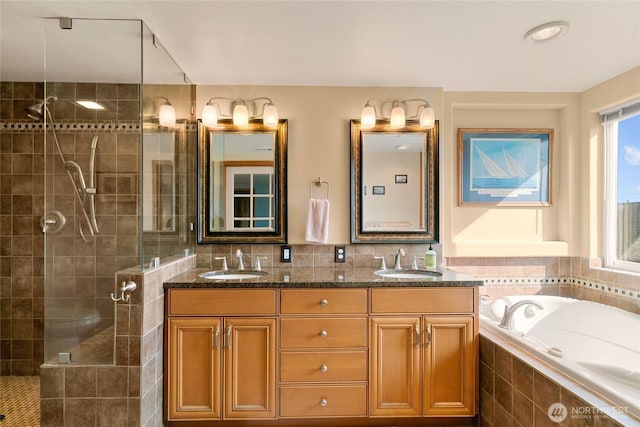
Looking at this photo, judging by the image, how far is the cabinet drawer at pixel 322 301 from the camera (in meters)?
1.92

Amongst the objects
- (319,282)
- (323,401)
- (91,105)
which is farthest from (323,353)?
(91,105)

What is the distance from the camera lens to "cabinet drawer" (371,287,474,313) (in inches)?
75.7

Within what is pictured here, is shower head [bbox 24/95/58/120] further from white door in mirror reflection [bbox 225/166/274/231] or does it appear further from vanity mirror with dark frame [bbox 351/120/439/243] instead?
vanity mirror with dark frame [bbox 351/120/439/243]

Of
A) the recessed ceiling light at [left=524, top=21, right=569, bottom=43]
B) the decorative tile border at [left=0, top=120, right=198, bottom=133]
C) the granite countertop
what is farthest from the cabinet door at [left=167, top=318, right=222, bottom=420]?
the recessed ceiling light at [left=524, top=21, right=569, bottom=43]

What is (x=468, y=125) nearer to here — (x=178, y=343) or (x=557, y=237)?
(x=557, y=237)

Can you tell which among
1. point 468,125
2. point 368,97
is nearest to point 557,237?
point 468,125

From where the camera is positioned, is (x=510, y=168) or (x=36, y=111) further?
(x=510, y=168)

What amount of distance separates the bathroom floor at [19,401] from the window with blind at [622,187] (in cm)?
407

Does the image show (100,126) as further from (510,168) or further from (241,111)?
(510,168)

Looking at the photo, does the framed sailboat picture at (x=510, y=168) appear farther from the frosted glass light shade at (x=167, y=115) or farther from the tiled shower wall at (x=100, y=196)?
the tiled shower wall at (x=100, y=196)

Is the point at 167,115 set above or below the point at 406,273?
above

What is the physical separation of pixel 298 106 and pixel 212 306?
1.55m

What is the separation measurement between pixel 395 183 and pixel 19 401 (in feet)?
9.69

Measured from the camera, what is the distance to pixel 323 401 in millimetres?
1894
